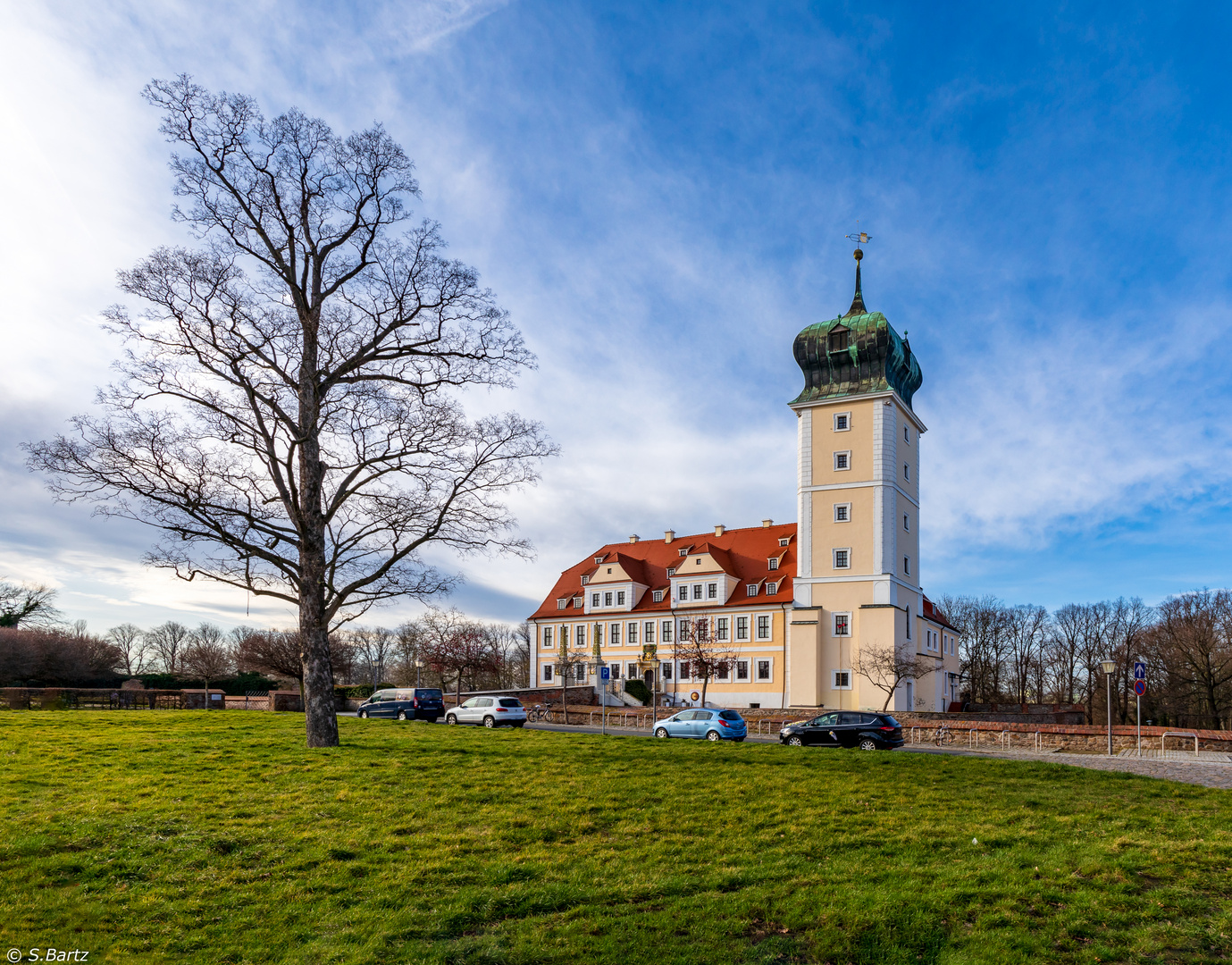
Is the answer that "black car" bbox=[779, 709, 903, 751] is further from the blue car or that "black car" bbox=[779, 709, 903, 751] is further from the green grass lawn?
the green grass lawn

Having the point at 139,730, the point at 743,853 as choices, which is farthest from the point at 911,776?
the point at 139,730

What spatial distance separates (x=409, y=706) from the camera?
39.8 metres

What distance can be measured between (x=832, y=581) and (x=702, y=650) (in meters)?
10.3

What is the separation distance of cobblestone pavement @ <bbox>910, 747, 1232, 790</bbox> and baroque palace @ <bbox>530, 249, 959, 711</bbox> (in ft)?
63.2

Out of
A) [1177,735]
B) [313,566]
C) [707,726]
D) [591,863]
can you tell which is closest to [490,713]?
[707,726]

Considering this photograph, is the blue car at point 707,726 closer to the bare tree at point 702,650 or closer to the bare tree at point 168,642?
the bare tree at point 702,650

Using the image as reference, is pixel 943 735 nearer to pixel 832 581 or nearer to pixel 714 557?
pixel 832 581

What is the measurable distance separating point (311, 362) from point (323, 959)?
17.5 m

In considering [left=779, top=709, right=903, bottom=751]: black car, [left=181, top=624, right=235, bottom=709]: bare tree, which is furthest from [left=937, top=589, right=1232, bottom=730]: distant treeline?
[left=181, top=624, right=235, bottom=709]: bare tree

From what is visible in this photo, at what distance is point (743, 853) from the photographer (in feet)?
35.0

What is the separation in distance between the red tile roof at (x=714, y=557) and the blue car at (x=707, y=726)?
2711 centimetres

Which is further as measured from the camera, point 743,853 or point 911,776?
point 911,776

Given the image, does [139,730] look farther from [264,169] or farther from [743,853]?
[743,853]

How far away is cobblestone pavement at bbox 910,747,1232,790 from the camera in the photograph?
19.8 metres
